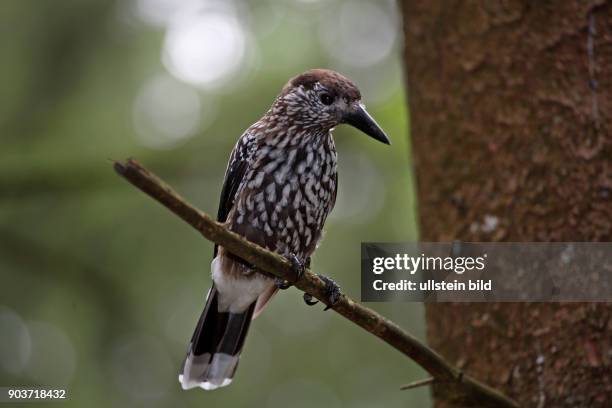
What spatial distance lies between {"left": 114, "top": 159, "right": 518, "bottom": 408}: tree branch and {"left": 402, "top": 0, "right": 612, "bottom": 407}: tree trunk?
51cm

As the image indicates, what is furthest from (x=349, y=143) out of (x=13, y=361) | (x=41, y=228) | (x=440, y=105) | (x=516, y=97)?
(x=13, y=361)

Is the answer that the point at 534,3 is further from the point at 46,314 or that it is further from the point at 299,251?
the point at 46,314

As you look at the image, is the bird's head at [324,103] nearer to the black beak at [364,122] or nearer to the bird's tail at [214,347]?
the black beak at [364,122]

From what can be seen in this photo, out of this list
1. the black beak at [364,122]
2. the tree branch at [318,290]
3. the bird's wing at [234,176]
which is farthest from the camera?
the bird's wing at [234,176]

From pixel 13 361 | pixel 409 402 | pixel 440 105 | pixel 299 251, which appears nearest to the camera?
pixel 299 251

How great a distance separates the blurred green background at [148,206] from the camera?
15.9 ft

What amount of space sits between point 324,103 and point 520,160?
0.99 metres

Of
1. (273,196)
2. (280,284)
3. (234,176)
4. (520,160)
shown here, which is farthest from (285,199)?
(520,160)

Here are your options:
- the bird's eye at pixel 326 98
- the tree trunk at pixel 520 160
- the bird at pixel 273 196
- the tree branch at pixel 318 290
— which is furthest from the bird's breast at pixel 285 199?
the tree branch at pixel 318 290

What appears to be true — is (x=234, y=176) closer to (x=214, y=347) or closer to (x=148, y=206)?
(x=214, y=347)

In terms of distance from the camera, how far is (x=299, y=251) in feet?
12.1

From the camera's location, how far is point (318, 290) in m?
2.77

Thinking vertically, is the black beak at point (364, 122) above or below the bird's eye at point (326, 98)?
below

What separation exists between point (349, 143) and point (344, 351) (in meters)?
1.49
